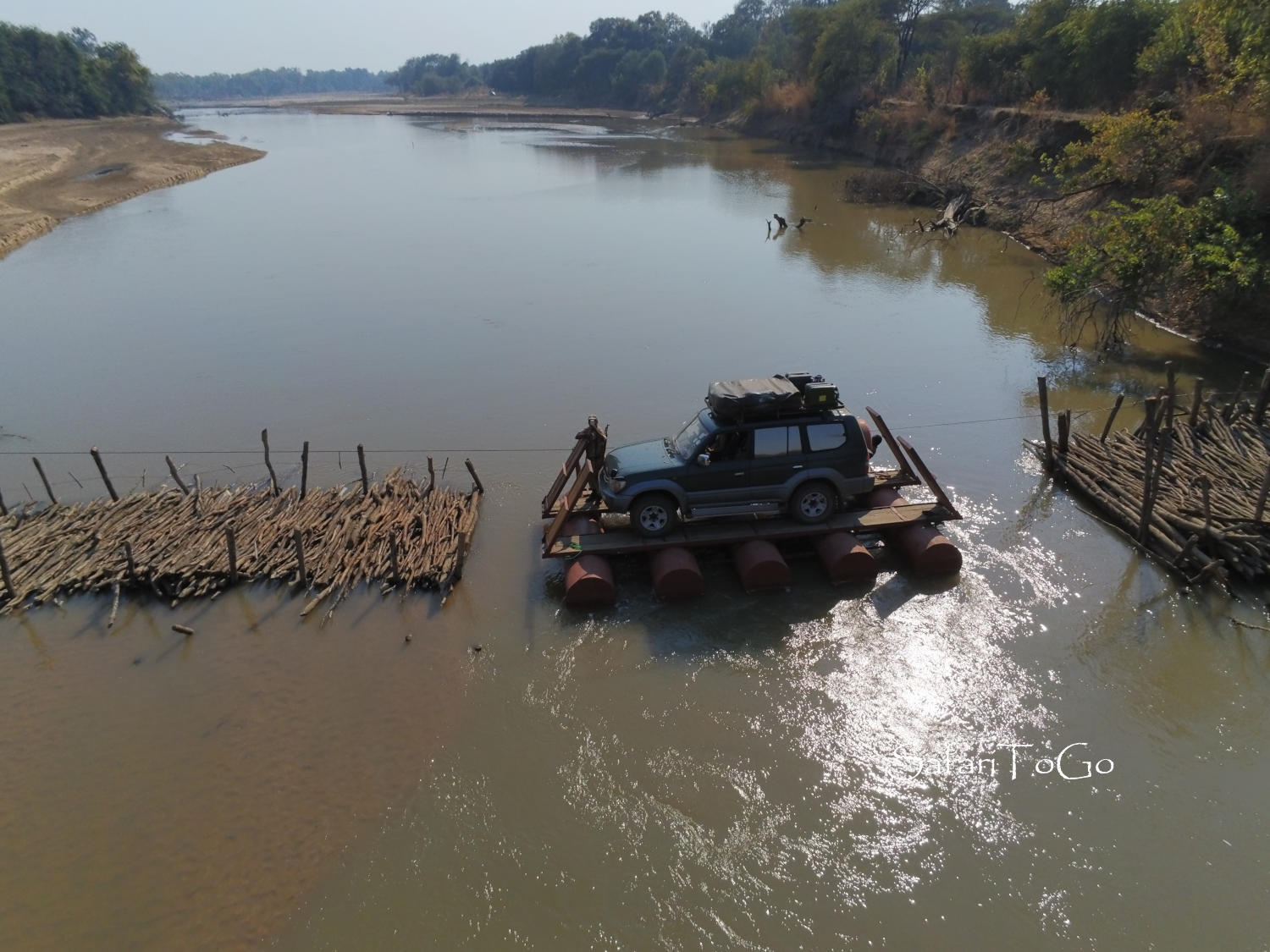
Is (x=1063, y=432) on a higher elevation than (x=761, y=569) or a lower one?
higher

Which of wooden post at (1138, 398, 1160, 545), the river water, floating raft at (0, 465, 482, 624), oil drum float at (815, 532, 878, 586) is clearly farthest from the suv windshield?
wooden post at (1138, 398, 1160, 545)

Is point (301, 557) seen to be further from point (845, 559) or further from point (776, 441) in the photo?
point (845, 559)

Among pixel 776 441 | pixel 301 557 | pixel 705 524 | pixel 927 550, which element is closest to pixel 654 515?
pixel 705 524

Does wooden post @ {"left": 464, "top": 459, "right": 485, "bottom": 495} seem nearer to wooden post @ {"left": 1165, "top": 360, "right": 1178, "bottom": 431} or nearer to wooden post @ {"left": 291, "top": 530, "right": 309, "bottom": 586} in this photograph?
wooden post @ {"left": 291, "top": 530, "right": 309, "bottom": 586}

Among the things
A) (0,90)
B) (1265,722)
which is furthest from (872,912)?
(0,90)

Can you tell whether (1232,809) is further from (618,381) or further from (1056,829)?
(618,381)

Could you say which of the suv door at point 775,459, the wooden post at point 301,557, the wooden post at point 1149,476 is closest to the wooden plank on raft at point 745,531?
the suv door at point 775,459
